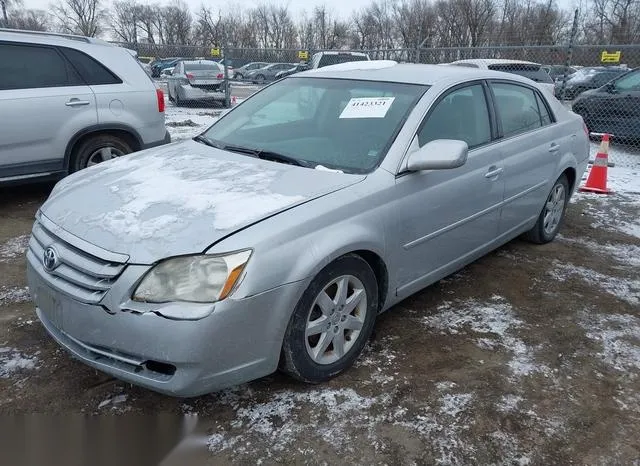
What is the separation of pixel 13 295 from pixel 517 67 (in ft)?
34.0

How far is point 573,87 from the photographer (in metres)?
19.2

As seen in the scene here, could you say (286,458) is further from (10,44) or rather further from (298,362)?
(10,44)

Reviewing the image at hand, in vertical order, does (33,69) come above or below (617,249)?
above

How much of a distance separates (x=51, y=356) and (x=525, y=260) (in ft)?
12.4

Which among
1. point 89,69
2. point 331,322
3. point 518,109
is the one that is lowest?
point 331,322

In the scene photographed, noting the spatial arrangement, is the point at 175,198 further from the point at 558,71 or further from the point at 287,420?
the point at 558,71

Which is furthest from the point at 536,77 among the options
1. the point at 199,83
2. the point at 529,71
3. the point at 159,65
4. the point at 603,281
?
the point at 159,65

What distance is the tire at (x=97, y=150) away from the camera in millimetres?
5703

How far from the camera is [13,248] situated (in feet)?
15.2

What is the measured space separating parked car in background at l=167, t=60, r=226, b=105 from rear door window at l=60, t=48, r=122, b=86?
10.4 meters

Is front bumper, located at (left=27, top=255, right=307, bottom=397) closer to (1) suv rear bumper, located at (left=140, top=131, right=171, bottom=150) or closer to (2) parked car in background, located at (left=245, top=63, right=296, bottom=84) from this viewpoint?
(1) suv rear bumper, located at (left=140, top=131, right=171, bottom=150)

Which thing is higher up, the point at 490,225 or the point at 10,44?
the point at 10,44

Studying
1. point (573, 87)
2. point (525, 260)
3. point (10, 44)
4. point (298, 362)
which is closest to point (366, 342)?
point (298, 362)

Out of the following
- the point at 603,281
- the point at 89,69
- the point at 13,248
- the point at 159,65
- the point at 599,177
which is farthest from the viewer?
the point at 159,65
